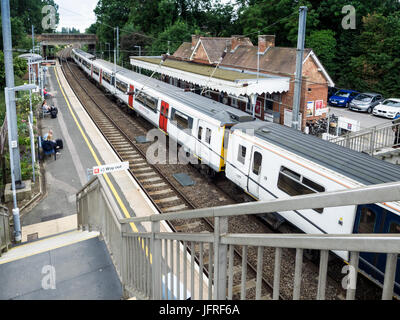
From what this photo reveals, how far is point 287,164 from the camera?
979 centimetres

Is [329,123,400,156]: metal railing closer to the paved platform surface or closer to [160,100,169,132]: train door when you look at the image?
[160,100,169,132]: train door

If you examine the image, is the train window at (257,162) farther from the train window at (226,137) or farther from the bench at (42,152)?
the bench at (42,152)

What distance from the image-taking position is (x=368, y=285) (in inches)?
332

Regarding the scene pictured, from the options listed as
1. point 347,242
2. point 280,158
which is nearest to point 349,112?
point 280,158

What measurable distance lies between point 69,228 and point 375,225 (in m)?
7.96

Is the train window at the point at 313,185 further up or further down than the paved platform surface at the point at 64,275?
further up

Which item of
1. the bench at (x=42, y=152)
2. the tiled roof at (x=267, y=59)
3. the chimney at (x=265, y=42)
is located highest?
the chimney at (x=265, y=42)

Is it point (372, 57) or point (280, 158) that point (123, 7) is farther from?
point (280, 158)

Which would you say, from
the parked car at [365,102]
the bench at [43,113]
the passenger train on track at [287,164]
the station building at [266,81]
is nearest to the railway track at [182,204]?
the passenger train on track at [287,164]

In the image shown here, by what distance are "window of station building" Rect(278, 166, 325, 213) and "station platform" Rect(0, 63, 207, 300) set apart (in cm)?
363

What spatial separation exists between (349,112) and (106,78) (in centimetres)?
2063

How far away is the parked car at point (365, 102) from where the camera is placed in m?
29.9

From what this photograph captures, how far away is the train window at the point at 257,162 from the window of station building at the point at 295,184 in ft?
3.34

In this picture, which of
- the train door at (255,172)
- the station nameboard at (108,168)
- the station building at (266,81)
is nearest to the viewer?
the station nameboard at (108,168)
